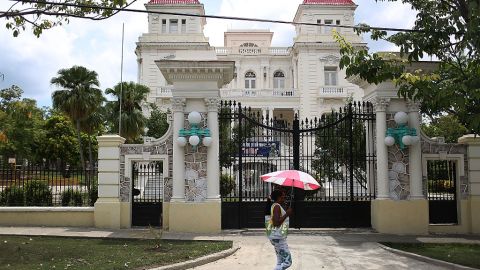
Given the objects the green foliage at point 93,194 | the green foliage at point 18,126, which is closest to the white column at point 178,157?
the green foliage at point 93,194

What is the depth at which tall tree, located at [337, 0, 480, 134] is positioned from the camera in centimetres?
952

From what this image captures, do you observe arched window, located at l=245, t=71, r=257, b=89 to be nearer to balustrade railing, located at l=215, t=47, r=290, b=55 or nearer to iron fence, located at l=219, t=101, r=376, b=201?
balustrade railing, located at l=215, t=47, r=290, b=55

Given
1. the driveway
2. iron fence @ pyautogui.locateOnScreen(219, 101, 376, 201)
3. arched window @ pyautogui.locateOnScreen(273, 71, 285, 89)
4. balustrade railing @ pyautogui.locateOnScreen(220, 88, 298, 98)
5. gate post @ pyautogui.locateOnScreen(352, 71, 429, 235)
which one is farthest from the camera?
arched window @ pyautogui.locateOnScreen(273, 71, 285, 89)

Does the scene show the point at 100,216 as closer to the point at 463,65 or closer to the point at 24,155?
the point at 463,65

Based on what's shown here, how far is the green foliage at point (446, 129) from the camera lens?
109 ft

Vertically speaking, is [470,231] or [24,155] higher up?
[24,155]

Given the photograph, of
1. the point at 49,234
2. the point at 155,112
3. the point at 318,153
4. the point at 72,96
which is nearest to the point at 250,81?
the point at 155,112

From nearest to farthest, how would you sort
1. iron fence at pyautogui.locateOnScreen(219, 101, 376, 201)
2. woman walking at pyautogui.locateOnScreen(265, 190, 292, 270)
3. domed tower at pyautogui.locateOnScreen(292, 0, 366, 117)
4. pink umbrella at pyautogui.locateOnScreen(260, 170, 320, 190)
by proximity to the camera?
woman walking at pyautogui.locateOnScreen(265, 190, 292, 270) → pink umbrella at pyautogui.locateOnScreen(260, 170, 320, 190) → iron fence at pyautogui.locateOnScreen(219, 101, 376, 201) → domed tower at pyautogui.locateOnScreen(292, 0, 366, 117)

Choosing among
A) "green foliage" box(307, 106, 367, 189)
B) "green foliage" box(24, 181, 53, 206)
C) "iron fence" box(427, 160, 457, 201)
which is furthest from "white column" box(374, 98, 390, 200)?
"green foliage" box(24, 181, 53, 206)

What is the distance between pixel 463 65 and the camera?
1195cm

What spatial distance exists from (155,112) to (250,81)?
13.9 meters

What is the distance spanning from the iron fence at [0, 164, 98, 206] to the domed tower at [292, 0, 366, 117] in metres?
28.5

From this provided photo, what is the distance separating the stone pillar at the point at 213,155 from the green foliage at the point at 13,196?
6857mm

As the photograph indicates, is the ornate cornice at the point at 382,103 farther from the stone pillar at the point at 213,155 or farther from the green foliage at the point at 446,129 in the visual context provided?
the green foliage at the point at 446,129
